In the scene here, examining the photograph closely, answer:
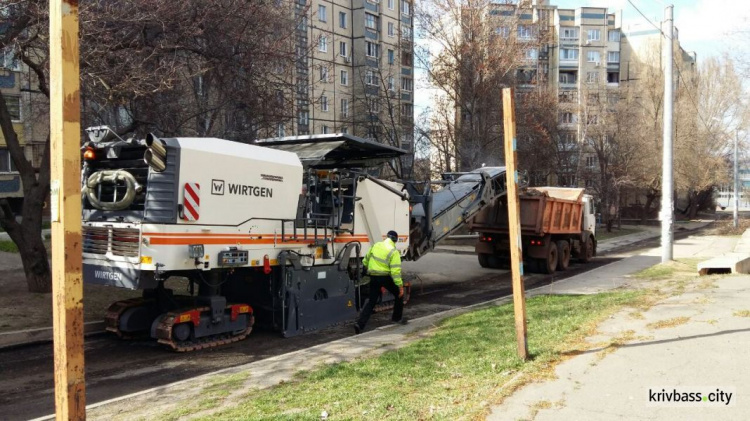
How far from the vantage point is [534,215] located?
721 inches

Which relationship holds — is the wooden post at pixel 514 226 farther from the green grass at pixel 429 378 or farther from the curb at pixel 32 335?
the curb at pixel 32 335

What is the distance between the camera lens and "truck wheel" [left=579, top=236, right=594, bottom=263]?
72.0 feet

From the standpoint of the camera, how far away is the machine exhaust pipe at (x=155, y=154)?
7.66 m

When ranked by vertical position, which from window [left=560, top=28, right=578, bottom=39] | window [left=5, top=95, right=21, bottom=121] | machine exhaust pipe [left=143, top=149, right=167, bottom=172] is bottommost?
machine exhaust pipe [left=143, top=149, right=167, bottom=172]

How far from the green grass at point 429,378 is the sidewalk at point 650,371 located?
305 mm

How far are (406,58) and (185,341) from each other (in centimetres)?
2462

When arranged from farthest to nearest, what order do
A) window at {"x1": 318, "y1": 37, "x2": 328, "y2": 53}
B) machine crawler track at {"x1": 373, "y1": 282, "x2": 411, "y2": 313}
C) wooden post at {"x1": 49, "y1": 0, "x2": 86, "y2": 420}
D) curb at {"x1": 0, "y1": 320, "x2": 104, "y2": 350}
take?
window at {"x1": 318, "y1": 37, "x2": 328, "y2": 53}, machine crawler track at {"x1": 373, "y1": 282, "x2": 411, "y2": 313}, curb at {"x1": 0, "y1": 320, "x2": 104, "y2": 350}, wooden post at {"x1": 49, "y1": 0, "x2": 86, "y2": 420}

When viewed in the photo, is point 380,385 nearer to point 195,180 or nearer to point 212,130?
point 195,180

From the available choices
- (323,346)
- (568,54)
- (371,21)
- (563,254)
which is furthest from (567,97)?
(323,346)

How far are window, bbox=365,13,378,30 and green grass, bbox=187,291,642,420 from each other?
4490 cm

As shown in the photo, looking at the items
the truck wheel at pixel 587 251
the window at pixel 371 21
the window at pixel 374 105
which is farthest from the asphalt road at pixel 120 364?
the window at pixel 371 21

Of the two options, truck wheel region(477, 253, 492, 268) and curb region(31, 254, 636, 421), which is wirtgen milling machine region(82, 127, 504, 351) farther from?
truck wheel region(477, 253, 492, 268)

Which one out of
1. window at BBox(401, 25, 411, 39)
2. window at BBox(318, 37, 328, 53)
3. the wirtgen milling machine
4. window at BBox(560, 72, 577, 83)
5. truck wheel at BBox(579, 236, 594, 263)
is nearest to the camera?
the wirtgen milling machine

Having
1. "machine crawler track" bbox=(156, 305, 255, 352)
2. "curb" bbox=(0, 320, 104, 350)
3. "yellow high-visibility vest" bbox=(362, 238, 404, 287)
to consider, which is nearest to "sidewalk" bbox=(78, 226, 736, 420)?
"yellow high-visibility vest" bbox=(362, 238, 404, 287)
